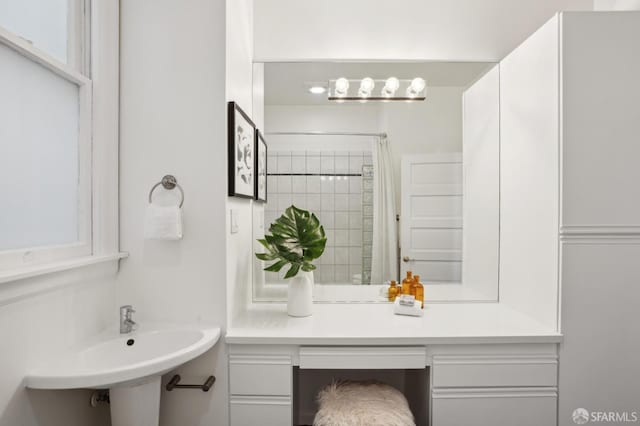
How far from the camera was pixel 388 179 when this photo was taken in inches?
80.5

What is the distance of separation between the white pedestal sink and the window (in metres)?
0.34

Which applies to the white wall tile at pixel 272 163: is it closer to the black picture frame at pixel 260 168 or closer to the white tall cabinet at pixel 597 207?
the black picture frame at pixel 260 168

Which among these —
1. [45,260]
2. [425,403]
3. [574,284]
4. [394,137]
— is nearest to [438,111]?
[394,137]

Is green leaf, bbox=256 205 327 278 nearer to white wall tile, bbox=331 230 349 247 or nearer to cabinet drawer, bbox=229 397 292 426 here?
white wall tile, bbox=331 230 349 247

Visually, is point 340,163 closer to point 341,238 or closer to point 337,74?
point 341,238

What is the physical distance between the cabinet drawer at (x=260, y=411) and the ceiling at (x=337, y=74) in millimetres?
1585

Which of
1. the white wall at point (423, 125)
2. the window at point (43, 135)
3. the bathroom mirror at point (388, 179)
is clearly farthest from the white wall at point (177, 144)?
the white wall at point (423, 125)

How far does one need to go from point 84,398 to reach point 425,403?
55.9 inches

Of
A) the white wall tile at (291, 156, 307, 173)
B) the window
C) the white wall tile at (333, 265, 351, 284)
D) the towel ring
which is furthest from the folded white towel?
the window

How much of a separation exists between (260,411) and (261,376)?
15 centimetres

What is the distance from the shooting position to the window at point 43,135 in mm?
1009

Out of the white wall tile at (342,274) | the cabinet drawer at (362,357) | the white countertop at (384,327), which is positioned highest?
the white wall tile at (342,274)

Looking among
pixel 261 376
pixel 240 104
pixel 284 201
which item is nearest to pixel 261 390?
pixel 261 376

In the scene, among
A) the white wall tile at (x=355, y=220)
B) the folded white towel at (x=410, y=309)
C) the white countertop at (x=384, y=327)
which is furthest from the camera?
the white wall tile at (x=355, y=220)
